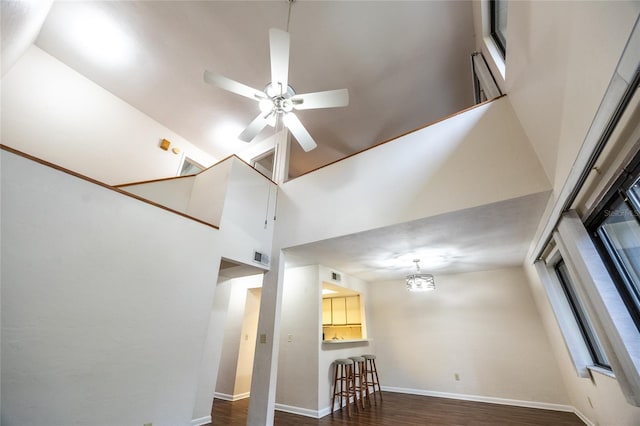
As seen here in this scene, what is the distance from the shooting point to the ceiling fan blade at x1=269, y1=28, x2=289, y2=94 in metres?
2.34

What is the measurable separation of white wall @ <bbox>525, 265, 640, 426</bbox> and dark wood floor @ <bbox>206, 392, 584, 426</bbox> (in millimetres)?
348

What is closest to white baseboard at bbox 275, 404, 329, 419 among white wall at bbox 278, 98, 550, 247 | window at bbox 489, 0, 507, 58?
white wall at bbox 278, 98, 550, 247

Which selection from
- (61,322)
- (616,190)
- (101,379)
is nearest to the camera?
(616,190)

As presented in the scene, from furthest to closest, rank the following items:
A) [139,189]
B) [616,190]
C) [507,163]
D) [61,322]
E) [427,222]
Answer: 1. [139,189]
2. [427,222]
3. [507,163]
4. [61,322]
5. [616,190]

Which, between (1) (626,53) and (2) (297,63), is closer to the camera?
(1) (626,53)

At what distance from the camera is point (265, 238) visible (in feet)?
13.0

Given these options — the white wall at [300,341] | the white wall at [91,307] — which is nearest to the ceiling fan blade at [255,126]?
the white wall at [91,307]

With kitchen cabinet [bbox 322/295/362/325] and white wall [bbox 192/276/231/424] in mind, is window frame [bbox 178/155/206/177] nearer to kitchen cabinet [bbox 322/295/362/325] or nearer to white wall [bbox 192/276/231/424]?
white wall [bbox 192/276/231/424]

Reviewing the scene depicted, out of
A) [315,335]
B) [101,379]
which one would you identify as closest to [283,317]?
[315,335]

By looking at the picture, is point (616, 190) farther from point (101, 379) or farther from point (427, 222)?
point (101, 379)

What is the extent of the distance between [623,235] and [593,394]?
7.65ft

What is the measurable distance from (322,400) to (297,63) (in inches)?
205

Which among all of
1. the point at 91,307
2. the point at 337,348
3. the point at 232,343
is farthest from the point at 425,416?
the point at 91,307

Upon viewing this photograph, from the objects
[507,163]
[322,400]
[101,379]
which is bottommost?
[322,400]
